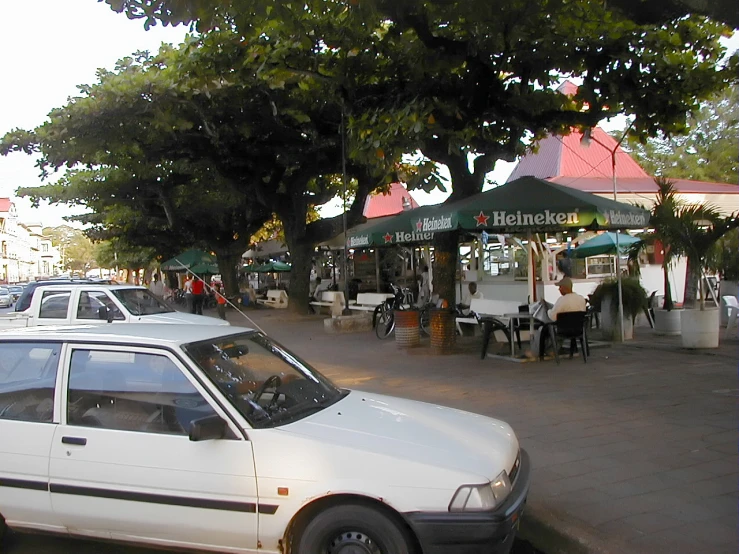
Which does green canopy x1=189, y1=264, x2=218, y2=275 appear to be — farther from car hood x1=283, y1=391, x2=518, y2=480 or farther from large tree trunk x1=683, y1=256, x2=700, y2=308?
car hood x1=283, y1=391, x2=518, y2=480

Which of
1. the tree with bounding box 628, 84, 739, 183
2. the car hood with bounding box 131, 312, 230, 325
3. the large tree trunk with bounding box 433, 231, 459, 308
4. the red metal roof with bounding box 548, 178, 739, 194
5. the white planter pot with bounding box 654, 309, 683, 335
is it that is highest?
the tree with bounding box 628, 84, 739, 183

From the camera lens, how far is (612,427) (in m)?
6.31

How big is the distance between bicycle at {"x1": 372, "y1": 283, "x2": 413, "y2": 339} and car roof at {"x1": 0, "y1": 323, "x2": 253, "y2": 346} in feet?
31.4

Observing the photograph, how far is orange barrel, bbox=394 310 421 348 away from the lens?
12.4m

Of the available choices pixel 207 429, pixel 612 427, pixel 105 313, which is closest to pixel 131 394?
pixel 207 429

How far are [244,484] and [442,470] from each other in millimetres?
1026

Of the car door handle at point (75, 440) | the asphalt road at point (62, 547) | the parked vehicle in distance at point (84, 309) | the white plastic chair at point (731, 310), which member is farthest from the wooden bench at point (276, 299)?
the car door handle at point (75, 440)

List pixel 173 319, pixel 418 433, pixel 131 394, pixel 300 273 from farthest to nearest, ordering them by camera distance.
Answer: pixel 300 273, pixel 173 319, pixel 131 394, pixel 418 433

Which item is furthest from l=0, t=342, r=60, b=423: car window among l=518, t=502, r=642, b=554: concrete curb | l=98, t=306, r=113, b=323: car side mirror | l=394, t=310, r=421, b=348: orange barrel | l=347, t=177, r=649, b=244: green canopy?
l=394, t=310, r=421, b=348: orange barrel

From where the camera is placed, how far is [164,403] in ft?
12.3

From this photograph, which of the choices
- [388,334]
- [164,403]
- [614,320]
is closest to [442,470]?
[164,403]

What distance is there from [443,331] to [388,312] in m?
3.57

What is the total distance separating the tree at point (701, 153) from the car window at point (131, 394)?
1158 inches

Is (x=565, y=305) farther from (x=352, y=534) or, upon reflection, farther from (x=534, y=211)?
(x=352, y=534)
